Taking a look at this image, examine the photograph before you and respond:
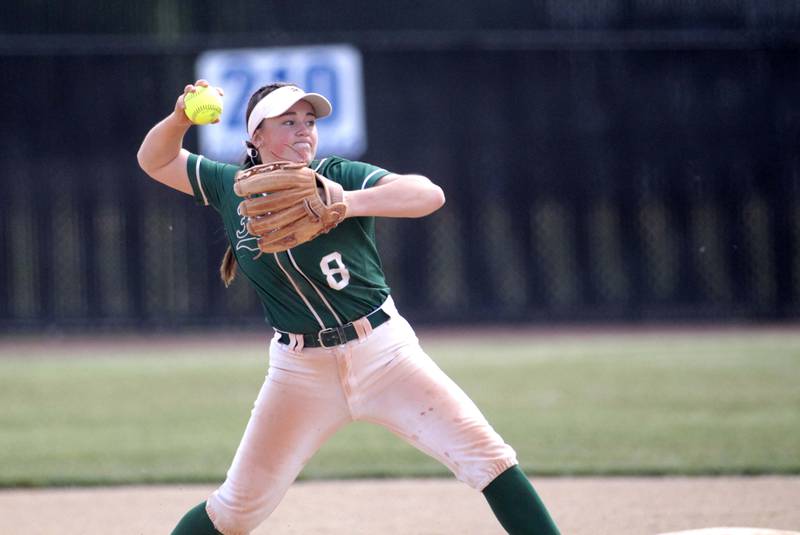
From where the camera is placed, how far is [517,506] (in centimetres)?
363

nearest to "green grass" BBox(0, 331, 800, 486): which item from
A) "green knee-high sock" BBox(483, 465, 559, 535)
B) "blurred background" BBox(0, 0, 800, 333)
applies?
"blurred background" BBox(0, 0, 800, 333)

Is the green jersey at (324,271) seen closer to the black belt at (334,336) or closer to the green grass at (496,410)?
the black belt at (334,336)

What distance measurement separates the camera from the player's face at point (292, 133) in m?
3.76

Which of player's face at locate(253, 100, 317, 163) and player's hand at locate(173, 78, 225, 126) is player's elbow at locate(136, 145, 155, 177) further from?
player's face at locate(253, 100, 317, 163)

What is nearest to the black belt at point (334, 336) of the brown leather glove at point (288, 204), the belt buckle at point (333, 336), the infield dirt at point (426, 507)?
the belt buckle at point (333, 336)

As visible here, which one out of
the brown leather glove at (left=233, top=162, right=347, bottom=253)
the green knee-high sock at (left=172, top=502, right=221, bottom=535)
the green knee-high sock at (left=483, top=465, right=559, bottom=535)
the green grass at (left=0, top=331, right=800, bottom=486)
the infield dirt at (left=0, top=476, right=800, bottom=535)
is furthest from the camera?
the green grass at (left=0, top=331, right=800, bottom=486)

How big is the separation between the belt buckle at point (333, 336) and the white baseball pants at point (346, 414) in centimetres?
2

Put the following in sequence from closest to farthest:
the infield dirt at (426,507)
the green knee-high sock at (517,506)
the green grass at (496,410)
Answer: the green knee-high sock at (517,506)
the infield dirt at (426,507)
the green grass at (496,410)

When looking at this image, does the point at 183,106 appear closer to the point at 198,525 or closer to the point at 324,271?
the point at 324,271

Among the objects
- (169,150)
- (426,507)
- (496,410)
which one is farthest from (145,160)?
(496,410)

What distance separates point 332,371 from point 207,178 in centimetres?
81

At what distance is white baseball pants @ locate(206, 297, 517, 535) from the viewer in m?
3.68

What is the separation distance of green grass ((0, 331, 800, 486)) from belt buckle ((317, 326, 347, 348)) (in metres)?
2.89

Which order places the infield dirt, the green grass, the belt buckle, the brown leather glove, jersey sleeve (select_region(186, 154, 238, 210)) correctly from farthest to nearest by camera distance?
the green grass, the infield dirt, jersey sleeve (select_region(186, 154, 238, 210)), the belt buckle, the brown leather glove
